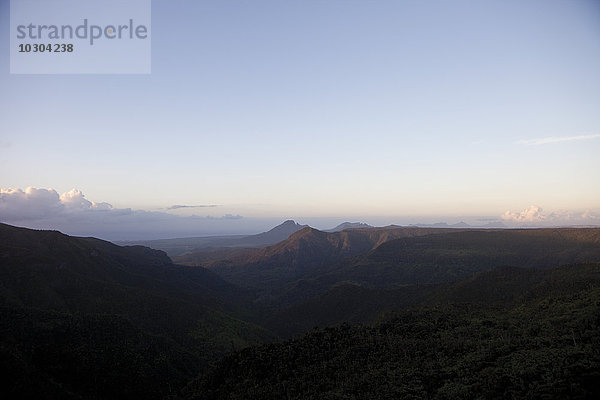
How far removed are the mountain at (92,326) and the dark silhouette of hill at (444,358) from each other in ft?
56.8

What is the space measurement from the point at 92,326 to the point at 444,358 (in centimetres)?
7411

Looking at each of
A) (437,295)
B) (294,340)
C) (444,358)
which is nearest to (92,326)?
(294,340)

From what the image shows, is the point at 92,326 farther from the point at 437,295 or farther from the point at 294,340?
the point at 437,295

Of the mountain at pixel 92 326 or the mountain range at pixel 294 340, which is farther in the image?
the mountain at pixel 92 326

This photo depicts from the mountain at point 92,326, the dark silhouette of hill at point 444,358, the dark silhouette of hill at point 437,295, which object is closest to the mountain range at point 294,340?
the dark silhouette of hill at point 444,358

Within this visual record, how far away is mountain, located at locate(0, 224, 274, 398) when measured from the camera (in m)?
51.7

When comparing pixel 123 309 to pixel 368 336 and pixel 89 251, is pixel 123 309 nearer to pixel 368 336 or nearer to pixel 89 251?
pixel 89 251

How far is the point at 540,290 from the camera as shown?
234ft

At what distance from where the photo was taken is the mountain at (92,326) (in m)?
51.7

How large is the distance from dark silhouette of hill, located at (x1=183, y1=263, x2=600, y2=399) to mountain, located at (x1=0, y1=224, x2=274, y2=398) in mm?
17323

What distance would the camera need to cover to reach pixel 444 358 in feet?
118

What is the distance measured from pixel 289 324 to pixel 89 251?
94.0 meters

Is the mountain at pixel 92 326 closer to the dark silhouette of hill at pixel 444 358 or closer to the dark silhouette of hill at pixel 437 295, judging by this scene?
the dark silhouette of hill at pixel 444 358

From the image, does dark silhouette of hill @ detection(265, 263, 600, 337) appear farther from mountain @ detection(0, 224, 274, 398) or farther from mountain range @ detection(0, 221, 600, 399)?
mountain @ detection(0, 224, 274, 398)
